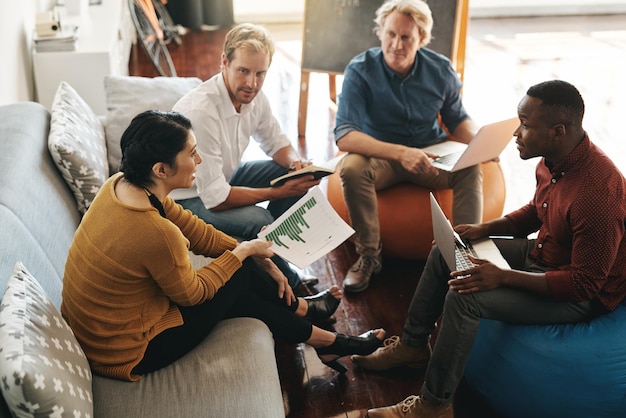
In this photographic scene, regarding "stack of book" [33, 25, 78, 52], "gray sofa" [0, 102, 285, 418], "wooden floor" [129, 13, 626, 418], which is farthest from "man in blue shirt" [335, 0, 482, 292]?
"stack of book" [33, 25, 78, 52]

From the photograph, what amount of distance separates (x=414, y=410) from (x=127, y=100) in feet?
5.44

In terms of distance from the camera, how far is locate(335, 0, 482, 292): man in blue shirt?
283 centimetres

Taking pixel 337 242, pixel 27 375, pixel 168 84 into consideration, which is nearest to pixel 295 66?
pixel 168 84

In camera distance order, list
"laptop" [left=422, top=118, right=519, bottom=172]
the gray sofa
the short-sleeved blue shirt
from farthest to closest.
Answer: the short-sleeved blue shirt, "laptop" [left=422, top=118, right=519, bottom=172], the gray sofa

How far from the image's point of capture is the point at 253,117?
2732 millimetres

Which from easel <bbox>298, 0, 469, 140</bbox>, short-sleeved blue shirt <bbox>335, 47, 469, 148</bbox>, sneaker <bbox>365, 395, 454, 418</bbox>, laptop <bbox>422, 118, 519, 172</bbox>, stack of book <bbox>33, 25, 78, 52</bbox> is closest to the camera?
sneaker <bbox>365, 395, 454, 418</bbox>

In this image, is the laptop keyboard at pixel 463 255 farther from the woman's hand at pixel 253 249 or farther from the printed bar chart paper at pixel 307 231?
the woman's hand at pixel 253 249

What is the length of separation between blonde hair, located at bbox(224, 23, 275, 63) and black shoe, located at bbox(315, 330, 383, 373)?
1039 mm

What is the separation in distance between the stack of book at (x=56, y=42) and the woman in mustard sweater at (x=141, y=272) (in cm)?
175

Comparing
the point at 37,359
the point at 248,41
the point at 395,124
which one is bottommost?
the point at 37,359

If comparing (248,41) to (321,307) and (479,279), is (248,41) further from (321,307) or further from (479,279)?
(479,279)

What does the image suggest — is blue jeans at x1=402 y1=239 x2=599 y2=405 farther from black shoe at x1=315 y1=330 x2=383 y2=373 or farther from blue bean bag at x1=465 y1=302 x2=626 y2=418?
black shoe at x1=315 y1=330 x2=383 y2=373

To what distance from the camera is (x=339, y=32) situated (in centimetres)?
397

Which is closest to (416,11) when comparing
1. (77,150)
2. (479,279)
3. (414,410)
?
(479,279)
